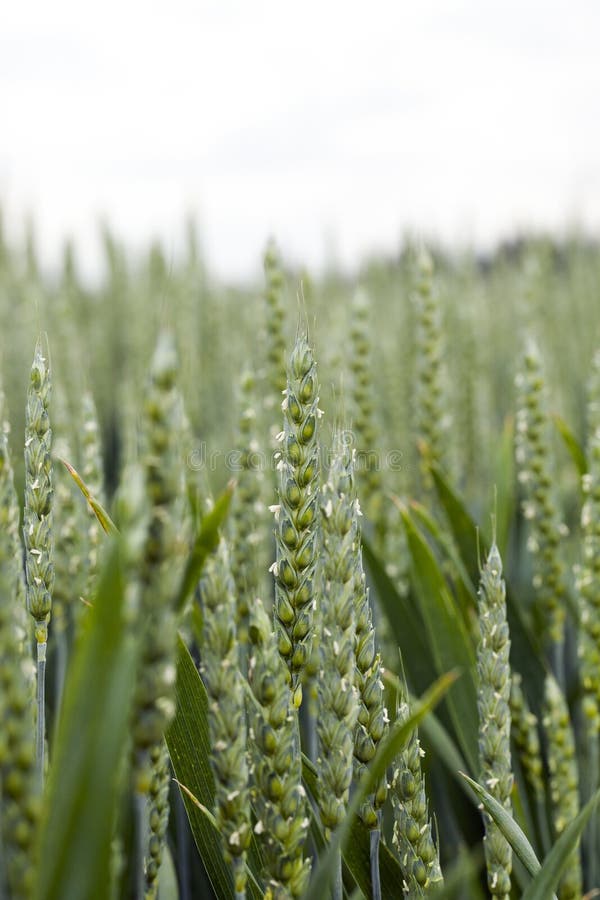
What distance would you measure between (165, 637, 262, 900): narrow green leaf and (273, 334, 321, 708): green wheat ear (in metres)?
0.22

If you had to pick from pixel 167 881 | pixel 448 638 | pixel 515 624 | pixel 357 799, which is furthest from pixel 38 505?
pixel 515 624

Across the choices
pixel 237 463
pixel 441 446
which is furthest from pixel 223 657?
pixel 441 446

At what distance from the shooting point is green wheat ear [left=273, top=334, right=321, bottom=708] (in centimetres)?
73

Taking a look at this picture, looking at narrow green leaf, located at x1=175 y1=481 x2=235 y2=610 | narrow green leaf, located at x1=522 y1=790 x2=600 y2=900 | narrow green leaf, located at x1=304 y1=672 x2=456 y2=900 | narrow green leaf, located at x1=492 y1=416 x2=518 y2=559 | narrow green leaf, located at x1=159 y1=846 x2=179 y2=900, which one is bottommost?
narrow green leaf, located at x1=159 y1=846 x2=179 y2=900

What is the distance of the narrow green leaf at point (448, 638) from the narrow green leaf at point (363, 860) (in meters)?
0.28

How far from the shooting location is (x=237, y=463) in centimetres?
133

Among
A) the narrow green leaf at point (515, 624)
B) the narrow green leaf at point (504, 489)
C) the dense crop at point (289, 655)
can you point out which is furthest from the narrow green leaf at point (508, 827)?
the narrow green leaf at point (504, 489)

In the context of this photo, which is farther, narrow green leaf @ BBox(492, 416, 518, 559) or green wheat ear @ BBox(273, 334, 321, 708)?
narrow green leaf @ BBox(492, 416, 518, 559)

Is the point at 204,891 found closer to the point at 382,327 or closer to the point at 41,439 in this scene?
the point at 41,439

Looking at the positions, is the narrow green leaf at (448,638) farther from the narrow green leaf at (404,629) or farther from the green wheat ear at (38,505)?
the green wheat ear at (38,505)

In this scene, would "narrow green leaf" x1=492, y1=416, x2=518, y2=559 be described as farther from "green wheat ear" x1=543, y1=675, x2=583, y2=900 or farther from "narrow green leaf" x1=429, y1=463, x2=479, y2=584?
"green wheat ear" x1=543, y1=675, x2=583, y2=900

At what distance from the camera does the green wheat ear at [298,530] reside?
73cm

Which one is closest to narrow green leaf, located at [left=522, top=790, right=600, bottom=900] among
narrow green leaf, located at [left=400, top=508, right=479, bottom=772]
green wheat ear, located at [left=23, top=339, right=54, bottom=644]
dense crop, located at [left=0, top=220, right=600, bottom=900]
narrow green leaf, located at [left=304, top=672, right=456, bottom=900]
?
dense crop, located at [left=0, top=220, right=600, bottom=900]

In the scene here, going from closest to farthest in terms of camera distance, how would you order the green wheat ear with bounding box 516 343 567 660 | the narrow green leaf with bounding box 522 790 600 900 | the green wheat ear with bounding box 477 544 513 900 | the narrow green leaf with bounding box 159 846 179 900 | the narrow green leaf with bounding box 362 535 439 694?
the narrow green leaf with bounding box 522 790 600 900 < the green wheat ear with bounding box 477 544 513 900 < the narrow green leaf with bounding box 159 846 179 900 < the narrow green leaf with bounding box 362 535 439 694 < the green wheat ear with bounding box 516 343 567 660
